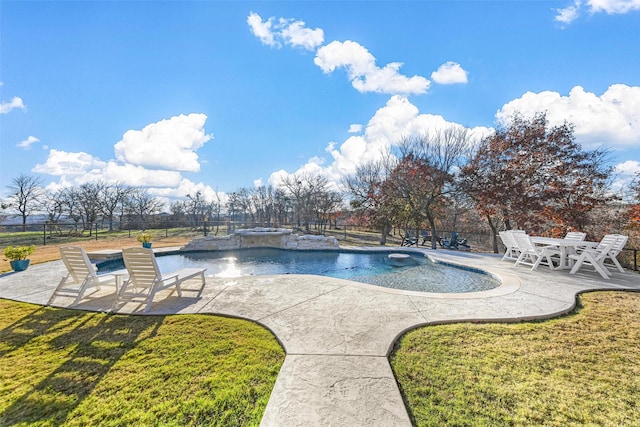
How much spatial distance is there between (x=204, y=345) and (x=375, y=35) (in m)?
9.42

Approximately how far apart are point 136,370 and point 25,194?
1261 inches

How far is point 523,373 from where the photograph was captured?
7.01 ft

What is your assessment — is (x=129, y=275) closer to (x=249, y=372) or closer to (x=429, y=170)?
(x=249, y=372)

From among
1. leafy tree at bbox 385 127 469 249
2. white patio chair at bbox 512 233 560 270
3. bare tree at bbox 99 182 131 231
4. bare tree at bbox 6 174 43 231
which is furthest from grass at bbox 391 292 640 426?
bare tree at bbox 6 174 43 231

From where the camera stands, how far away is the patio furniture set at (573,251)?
17.5 feet

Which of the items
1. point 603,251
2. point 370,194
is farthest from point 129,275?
point 370,194

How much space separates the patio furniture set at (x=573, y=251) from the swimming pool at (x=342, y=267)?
4.40ft

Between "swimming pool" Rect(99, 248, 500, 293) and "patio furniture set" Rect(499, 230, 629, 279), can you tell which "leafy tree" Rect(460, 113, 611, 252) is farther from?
"swimming pool" Rect(99, 248, 500, 293)

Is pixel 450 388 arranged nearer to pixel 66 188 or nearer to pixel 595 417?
pixel 595 417

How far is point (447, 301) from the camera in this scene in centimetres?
382

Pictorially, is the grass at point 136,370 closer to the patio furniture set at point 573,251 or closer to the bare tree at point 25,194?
the patio furniture set at point 573,251

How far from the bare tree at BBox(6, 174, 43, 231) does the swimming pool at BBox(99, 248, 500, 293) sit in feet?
76.4

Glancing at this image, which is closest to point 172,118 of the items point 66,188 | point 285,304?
point 285,304

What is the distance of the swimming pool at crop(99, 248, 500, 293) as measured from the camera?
19.2 feet
